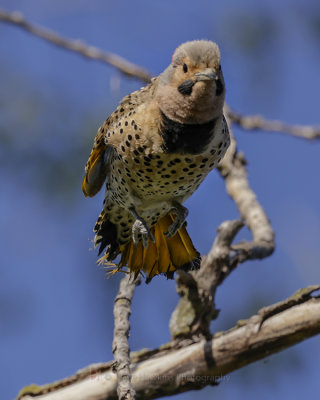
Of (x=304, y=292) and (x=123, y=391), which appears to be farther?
(x=304, y=292)

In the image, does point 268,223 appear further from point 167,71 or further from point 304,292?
point 167,71

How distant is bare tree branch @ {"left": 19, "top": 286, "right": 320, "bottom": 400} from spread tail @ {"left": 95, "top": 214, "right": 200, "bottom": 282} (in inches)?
20.1

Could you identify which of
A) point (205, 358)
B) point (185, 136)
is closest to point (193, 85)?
point (185, 136)

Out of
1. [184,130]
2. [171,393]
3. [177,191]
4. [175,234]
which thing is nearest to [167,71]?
[184,130]

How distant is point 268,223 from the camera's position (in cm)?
530

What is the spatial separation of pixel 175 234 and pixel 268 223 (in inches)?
33.4

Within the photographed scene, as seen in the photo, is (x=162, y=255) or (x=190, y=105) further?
(x=162, y=255)

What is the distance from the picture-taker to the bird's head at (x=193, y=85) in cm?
380

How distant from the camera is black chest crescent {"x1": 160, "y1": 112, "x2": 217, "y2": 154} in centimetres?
405

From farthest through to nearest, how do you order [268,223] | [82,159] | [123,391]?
[82,159], [268,223], [123,391]

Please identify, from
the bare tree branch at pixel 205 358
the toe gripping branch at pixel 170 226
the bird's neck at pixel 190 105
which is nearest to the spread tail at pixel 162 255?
the toe gripping branch at pixel 170 226

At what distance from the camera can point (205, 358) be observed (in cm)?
445

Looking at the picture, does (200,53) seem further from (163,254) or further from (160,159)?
(163,254)

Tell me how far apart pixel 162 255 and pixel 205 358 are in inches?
29.8
